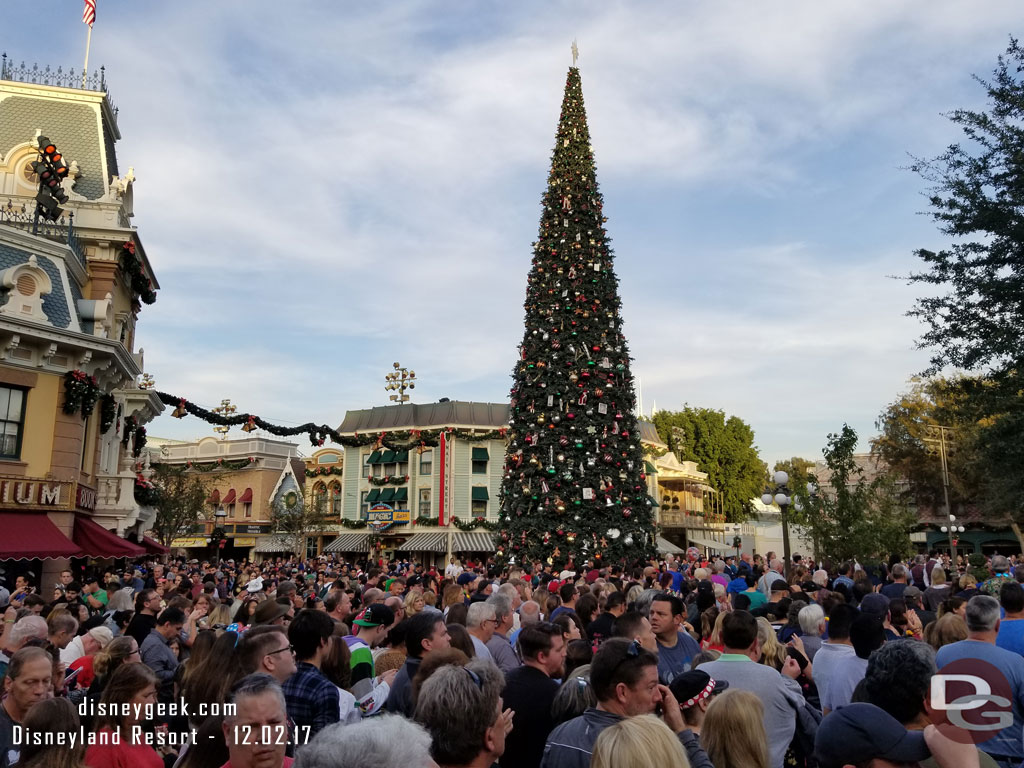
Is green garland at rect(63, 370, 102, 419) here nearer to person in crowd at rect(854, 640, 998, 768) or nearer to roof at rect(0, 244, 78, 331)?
roof at rect(0, 244, 78, 331)

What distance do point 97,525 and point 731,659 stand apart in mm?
21337

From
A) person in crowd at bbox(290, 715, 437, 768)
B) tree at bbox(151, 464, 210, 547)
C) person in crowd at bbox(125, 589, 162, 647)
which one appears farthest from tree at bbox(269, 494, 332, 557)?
person in crowd at bbox(290, 715, 437, 768)

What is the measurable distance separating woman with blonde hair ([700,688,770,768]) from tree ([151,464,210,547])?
4210cm

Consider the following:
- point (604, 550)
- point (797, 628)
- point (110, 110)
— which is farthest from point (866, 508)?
point (110, 110)

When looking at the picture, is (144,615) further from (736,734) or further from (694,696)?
(736,734)

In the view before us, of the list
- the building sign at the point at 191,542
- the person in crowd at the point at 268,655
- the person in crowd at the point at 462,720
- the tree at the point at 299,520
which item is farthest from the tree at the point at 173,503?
the person in crowd at the point at 462,720

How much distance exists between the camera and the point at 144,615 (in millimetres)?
8672

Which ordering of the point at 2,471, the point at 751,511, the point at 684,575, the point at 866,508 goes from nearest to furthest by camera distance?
the point at 684,575
the point at 2,471
the point at 866,508
the point at 751,511

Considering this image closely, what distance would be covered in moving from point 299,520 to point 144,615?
46649 millimetres

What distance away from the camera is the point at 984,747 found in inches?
196

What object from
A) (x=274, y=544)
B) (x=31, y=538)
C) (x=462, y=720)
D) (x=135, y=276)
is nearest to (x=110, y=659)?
(x=462, y=720)

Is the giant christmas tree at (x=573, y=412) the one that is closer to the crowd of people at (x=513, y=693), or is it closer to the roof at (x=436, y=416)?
the crowd of people at (x=513, y=693)

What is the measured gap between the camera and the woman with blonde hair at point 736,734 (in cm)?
380

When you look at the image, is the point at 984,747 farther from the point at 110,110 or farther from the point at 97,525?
the point at 110,110
